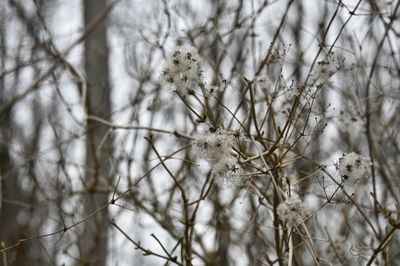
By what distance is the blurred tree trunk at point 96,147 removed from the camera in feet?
13.1

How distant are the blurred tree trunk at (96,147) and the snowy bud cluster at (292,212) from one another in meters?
1.71

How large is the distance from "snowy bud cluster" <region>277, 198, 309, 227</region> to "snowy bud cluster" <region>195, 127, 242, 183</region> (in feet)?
0.77

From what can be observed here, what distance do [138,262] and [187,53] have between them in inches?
300

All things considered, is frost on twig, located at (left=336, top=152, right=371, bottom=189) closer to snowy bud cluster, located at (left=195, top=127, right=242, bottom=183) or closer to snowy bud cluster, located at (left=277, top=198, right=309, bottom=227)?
snowy bud cluster, located at (left=277, top=198, right=309, bottom=227)

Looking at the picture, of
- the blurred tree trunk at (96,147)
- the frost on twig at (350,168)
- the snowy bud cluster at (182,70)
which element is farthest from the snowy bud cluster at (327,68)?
the blurred tree trunk at (96,147)

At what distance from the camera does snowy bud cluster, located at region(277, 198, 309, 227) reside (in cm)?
194

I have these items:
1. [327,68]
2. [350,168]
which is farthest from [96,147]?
[350,168]

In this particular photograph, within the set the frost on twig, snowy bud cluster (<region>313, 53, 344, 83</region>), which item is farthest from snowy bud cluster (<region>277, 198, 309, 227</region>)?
snowy bud cluster (<region>313, 53, 344, 83</region>)

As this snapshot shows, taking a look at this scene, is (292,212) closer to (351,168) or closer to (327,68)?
(351,168)

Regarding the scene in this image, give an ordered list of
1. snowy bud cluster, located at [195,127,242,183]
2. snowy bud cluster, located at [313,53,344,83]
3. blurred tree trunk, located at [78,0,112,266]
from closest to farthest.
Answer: snowy bud cluster, located at [195,127,242,183] < snowy bud cluster, located at [313,53,344,83] < blurred tree trunk, located at [78,0,112,266]

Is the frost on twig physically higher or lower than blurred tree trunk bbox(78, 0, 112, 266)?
lower

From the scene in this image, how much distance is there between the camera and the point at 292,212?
1948 millimetres

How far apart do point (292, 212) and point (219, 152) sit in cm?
37

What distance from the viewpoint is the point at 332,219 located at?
405 cm
